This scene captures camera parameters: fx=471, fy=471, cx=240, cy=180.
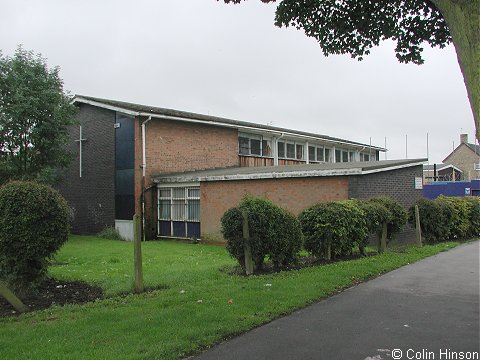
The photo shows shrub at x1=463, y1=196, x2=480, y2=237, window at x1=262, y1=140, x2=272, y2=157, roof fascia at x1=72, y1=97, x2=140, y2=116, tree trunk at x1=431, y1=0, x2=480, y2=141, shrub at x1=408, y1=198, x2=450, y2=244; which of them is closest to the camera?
tree trunk at x1=431, y1=0, x2=480, y2=141

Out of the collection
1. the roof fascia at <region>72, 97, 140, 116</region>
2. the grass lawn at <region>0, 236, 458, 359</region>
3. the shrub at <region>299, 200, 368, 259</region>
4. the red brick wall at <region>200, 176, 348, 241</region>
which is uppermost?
the roof fascia at <region>72, 97, 140, 116</region>

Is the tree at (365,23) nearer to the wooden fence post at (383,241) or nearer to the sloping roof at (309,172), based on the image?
the wooden fence post at (383,241)

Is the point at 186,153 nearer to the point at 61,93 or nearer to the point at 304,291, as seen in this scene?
the point at 61,93

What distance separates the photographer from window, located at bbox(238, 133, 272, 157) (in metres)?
25.6

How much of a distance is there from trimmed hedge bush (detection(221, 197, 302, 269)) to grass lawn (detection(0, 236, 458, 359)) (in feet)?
2.07

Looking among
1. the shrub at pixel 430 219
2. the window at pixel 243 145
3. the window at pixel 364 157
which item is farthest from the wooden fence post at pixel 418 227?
the window at pixel 364 157

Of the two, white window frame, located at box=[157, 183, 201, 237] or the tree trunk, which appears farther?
white window frame, located at box=[157, 183, 201, 237]

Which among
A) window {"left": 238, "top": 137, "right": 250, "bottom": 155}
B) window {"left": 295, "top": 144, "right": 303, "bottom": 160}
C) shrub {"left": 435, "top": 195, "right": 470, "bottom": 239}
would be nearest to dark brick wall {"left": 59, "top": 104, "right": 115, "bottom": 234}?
window {"left": 238, "top": 137, "right": 250, "bottom": 155}

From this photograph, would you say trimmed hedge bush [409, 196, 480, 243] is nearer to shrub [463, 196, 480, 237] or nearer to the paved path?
shrub [463, 196, 480, 237]

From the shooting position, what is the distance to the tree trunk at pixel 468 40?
432 cm

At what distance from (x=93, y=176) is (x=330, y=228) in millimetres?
15176

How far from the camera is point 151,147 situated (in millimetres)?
20922

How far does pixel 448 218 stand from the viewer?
53.7 feet

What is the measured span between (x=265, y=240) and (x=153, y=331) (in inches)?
178
